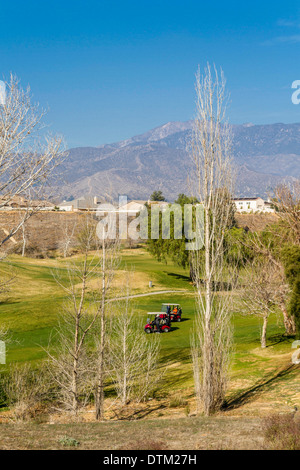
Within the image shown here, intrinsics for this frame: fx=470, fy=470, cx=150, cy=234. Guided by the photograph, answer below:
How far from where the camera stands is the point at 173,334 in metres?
39.3

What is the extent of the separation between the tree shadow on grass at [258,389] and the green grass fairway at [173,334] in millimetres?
43

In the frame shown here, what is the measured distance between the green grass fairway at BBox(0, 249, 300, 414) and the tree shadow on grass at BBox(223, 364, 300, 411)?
43 mm

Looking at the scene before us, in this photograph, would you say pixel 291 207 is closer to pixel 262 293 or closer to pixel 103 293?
pixel 262 293

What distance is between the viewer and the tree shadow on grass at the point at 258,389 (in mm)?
19206

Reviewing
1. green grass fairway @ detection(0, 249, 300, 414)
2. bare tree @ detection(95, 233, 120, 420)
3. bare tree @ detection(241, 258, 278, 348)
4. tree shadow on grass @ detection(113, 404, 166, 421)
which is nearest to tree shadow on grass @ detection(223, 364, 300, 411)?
green grass fairway @ detection(0, 249, 300, 414)

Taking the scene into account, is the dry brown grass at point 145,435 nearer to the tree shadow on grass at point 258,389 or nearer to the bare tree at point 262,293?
the tree shadow on grass at point 258,389

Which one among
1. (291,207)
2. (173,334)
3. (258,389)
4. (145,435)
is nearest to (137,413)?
(258,389)

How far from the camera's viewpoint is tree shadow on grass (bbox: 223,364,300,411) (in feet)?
63.0

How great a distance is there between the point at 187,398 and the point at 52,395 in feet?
23.1

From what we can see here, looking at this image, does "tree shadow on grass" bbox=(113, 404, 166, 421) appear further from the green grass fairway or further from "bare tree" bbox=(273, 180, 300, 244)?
"bare tree" bbox=(273, 180, 300, 244)

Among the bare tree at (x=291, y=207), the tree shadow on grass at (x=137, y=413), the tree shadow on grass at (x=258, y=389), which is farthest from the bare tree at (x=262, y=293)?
the tree shadow on grass at (x=137, y=413)

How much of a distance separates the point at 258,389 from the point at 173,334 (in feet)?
58.9

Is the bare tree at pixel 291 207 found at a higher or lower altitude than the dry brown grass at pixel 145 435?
higher

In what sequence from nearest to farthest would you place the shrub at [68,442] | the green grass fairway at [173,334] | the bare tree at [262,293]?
the shrub at [68,442]
the green grass fairway at [173,334]
the bare tree at [262,293]
